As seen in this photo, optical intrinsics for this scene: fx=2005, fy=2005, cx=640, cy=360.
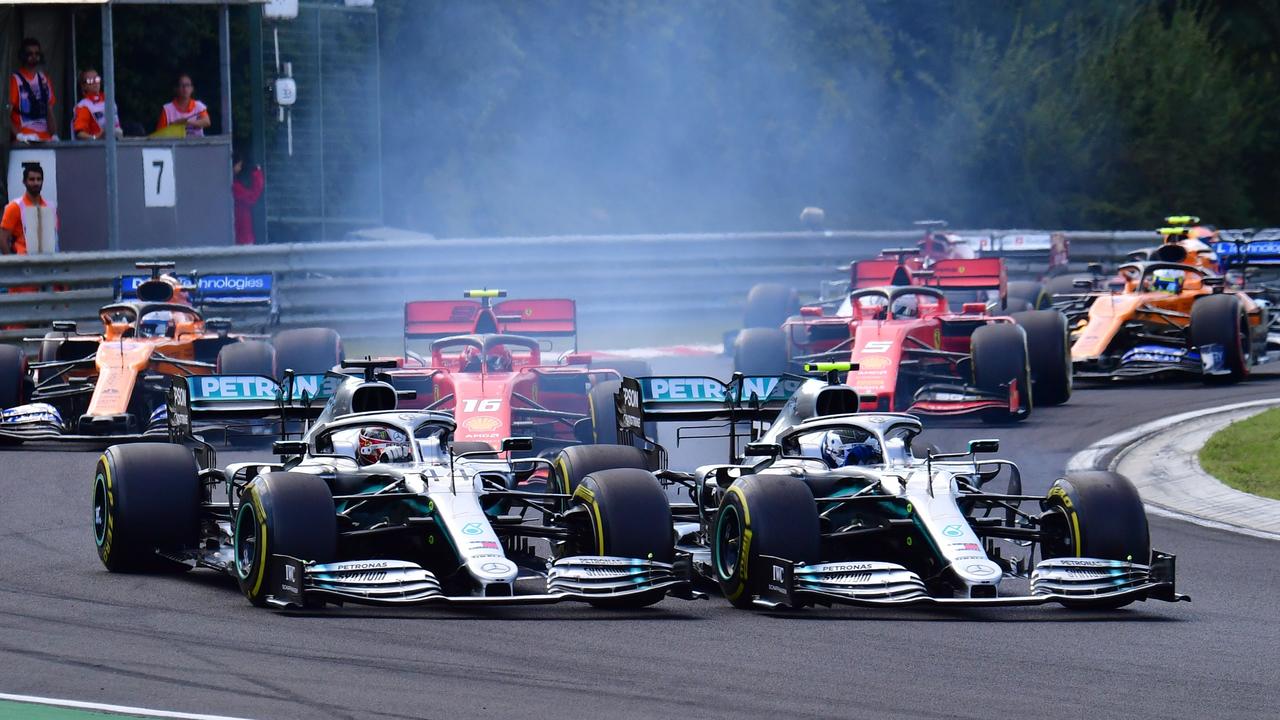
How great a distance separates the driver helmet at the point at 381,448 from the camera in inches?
511

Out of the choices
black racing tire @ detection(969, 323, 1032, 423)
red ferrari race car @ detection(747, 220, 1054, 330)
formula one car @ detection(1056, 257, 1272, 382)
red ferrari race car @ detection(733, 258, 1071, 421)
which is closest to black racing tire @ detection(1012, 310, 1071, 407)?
red ferrari race car @ detection(733, 258, 1071, 421)

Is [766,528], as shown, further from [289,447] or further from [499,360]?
[499,360]

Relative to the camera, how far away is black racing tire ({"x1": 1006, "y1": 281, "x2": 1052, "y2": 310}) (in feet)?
92.5

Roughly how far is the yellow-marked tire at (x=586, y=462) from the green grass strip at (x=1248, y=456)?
5624mm

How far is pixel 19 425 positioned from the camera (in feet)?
64.3

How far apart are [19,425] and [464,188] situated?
76.0ft

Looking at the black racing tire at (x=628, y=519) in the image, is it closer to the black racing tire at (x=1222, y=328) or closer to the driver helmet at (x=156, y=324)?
the driver helmet at (x=156, y=324)

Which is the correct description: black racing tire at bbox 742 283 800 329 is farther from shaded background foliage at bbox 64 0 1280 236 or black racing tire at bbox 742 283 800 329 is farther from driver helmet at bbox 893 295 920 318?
shaded background foliage at bbox 64 0 1280 236

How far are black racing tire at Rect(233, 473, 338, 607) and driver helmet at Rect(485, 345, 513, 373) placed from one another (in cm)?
725

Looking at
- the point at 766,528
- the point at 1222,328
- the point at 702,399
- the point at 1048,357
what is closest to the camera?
the point at 766,528

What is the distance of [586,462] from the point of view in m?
13.9

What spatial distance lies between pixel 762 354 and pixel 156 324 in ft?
22.5

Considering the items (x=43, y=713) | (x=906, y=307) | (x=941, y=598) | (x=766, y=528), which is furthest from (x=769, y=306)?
(x=43, y=713)

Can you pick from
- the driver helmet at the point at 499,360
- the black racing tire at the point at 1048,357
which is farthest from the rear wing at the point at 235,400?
the black racing tire at the point at 1048,357
